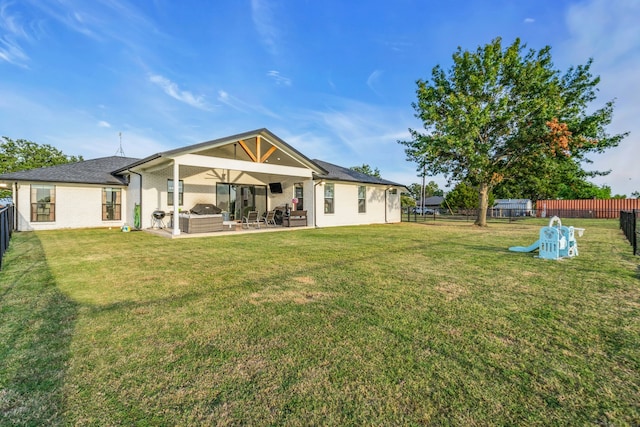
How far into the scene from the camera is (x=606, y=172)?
1534 centimetres

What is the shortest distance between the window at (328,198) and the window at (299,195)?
4.07 ft

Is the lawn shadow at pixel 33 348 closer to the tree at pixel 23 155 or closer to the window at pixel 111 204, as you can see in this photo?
the window at pixel 111 204

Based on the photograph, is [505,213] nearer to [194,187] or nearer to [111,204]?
[194,187]

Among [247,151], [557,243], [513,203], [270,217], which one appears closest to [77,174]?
[247,151]

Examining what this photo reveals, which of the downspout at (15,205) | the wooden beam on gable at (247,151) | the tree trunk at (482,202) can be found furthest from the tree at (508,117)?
the downspout at (15,205)

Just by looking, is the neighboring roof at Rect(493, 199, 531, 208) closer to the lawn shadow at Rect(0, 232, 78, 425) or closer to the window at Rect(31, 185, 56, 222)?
the window at Rect(31, 185, 56, 222)

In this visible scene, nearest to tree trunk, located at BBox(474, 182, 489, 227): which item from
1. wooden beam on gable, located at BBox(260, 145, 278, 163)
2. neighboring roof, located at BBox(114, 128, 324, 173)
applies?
neighboring roof, located at BBox(114, 128, 324, 173)

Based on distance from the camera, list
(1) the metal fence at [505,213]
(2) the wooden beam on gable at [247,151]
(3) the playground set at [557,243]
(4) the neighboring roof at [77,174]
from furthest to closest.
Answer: (1) the metal fence at [505,213], (4) the neighboring roof at [77,174], (2) the wooden beam on gable at [247,151], (3) the playground set at [557,243]

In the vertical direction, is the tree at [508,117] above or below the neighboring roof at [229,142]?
above

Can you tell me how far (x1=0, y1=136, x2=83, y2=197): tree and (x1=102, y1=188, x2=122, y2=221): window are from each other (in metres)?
18.7

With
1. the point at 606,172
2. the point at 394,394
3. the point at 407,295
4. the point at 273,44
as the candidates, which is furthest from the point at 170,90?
the point at 606,172

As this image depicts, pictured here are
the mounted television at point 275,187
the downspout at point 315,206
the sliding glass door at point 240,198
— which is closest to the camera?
the downspout at point 315,206

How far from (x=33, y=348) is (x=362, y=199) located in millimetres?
15924

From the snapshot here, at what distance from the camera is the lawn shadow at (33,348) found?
5.45 feet
